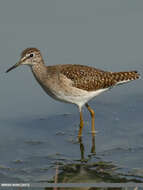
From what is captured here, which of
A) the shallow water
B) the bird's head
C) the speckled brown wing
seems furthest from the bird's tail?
the bird's head

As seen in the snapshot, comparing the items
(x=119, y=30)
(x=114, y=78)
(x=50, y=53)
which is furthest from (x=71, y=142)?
(x=119, y=30)

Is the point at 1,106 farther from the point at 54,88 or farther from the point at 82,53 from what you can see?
the point at 82,53

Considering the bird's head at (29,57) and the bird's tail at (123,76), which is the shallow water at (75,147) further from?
the bird's head at (29,57)

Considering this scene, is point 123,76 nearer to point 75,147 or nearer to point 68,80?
point 68,80

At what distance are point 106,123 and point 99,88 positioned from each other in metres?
0.86

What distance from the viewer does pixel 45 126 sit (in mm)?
11609

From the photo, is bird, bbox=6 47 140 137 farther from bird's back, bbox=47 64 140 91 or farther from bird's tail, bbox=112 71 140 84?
bird's tail, bbox=112 71 140 84

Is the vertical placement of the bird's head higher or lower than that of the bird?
higher

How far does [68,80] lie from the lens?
36.4 feet

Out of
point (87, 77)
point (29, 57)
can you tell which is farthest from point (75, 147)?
point (29, 57)

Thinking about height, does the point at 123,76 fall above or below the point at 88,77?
above

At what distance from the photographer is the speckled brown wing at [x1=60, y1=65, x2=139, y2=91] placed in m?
11.2

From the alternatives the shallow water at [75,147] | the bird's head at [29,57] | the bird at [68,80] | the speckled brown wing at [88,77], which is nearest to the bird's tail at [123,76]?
the speckled brown wing at [88,77]

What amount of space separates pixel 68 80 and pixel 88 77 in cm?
57
